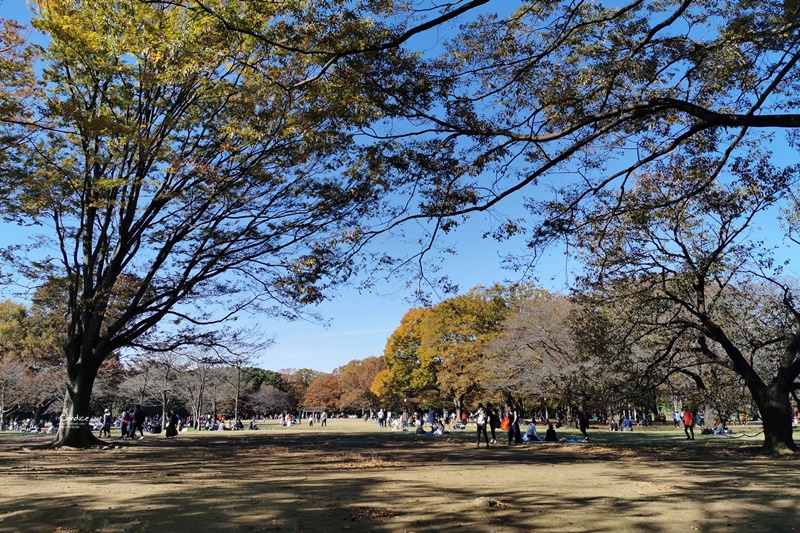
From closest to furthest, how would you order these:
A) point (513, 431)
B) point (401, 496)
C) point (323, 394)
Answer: point (401, 496) → point (513, 431) → point (323, 394)

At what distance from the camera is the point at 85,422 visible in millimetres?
17438

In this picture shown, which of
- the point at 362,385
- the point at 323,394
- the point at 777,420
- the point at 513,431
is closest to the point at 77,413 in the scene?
the point at 513,431

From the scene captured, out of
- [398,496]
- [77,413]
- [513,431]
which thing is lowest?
[513,431]

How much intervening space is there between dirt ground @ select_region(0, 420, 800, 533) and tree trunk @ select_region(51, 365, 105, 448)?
5509mm

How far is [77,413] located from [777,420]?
2064 centimetres

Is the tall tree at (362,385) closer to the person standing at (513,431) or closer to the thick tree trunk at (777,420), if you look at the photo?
the person standing at (513,431)

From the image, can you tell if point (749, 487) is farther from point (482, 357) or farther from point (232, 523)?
point (482, 357)

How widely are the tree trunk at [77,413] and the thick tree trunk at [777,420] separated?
20160 mm

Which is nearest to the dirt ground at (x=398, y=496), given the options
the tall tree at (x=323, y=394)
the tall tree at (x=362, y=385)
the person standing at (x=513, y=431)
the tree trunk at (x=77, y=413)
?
the tree trunk at (x=77, y=413)

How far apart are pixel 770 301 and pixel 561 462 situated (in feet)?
31.9

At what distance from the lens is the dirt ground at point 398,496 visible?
17.9 feet

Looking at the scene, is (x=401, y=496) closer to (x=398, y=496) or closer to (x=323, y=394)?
(x=398, y=496)

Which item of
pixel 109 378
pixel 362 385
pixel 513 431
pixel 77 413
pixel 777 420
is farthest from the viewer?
pixel 362 385

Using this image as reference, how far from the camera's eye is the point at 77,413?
1738cm
